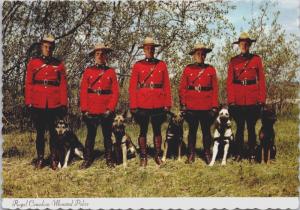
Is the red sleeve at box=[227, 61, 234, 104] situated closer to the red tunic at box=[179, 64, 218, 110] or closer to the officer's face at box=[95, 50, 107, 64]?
the red tunic at box=[179, 64, 218, 110]

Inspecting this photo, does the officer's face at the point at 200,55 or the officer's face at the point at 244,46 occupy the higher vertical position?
the officer's face at the point at 244,46

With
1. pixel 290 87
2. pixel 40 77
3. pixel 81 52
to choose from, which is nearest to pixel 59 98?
pixel 40 77

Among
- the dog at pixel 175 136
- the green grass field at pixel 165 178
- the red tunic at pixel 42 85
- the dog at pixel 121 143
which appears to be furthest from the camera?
the dog at pixel 175 136

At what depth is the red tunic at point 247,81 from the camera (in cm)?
992

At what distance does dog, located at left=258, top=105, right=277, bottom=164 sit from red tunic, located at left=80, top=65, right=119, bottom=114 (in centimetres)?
296

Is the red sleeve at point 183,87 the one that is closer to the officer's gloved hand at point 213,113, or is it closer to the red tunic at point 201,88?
the red tunic at point 201,88

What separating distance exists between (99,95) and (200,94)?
6.51 ft

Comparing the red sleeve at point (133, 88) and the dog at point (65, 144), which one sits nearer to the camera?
the red sleeve at point (133, 88)

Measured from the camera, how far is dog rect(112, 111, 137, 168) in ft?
33.1

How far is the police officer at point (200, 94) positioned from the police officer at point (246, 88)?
37 centimetres

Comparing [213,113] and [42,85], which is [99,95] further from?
[213,113]

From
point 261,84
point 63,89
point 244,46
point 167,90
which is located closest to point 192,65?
point 167,90

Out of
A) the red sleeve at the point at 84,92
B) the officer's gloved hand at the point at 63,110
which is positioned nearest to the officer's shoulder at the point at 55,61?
the red sleeve at the point at 84,92

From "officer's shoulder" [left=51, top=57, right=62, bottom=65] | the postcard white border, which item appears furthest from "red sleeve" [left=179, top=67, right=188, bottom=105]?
"officer's shoulder" [left=51, top=57, right=62, bottom=65]
